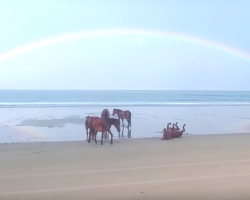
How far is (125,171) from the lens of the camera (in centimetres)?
607

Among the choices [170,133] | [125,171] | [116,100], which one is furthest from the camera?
[116,100]

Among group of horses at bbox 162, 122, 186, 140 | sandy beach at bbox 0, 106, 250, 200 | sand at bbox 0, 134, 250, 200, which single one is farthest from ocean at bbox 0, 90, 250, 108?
sand at bbox 0, 134, 250, 200

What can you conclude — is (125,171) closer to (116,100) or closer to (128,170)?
(128,170)

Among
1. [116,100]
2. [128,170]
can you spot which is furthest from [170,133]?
[116,100]

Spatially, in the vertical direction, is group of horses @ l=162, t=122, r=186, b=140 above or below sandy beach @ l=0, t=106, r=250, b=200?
above

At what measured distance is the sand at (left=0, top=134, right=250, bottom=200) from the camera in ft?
16.1

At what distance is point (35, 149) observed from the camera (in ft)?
26.7

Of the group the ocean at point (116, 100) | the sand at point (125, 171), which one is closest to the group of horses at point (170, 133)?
the sand at point (125, 171)

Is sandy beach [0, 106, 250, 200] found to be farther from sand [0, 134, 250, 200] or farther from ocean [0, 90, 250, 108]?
ocean [0, 90, 250, 108]

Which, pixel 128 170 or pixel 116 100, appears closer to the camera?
pixel 128 170

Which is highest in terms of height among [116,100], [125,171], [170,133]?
[116,100]

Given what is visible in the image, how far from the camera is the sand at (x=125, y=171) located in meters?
4.90

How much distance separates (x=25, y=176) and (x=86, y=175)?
1073 mm

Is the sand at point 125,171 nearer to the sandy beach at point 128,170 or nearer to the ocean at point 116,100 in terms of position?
the sandy beach at point 128,170
